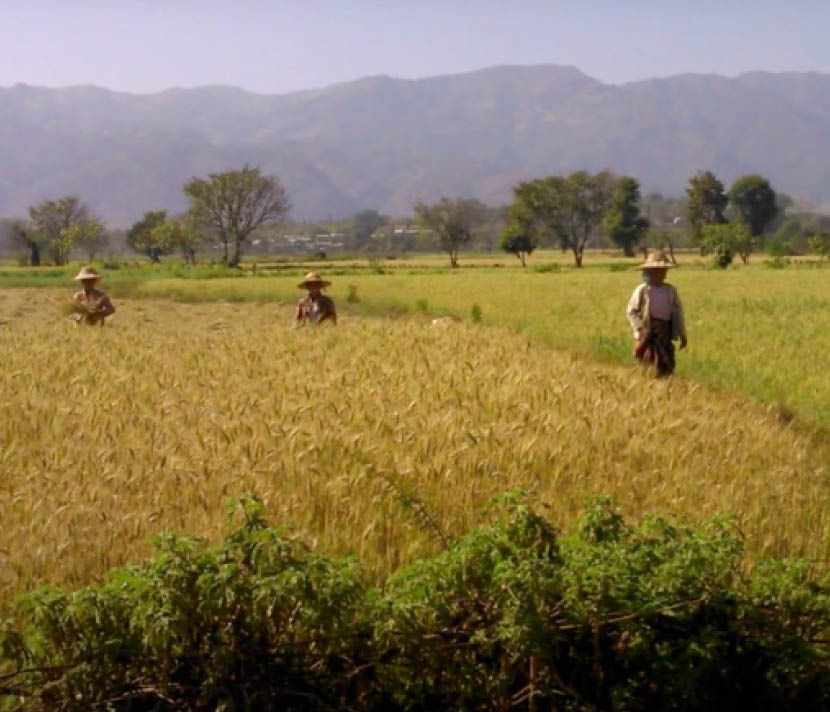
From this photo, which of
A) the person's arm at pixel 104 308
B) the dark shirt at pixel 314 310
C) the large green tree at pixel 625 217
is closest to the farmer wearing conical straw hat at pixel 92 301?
the person's arm at pixel 104 308

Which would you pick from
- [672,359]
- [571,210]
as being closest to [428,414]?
[672,359]

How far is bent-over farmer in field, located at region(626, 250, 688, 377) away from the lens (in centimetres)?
1061

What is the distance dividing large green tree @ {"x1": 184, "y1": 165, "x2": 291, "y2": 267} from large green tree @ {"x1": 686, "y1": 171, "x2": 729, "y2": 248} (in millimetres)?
39753

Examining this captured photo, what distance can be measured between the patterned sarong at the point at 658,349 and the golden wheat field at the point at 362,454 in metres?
0.70

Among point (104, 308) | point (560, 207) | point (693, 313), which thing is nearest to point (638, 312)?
point (104, 308)

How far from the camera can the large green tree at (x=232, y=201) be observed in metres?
96.1

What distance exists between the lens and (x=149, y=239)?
102125 millimetres

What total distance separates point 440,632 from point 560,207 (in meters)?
97.7

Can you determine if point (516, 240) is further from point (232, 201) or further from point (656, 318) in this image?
point (656, 318)

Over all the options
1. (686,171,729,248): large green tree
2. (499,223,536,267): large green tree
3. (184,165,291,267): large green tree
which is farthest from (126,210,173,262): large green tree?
(686,171,729,248): large green tree

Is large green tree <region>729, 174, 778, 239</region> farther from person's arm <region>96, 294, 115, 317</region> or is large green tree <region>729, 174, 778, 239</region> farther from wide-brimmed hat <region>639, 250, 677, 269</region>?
wide-brimmed hat <region>639, 250, 677, 269</region>

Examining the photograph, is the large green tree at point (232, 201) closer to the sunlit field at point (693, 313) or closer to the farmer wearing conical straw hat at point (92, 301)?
the sunlit field at point (693, 313)

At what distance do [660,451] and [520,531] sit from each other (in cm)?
295

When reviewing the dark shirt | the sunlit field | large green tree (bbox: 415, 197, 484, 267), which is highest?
large green tree (bbox: 415, 197, 484, 267)
